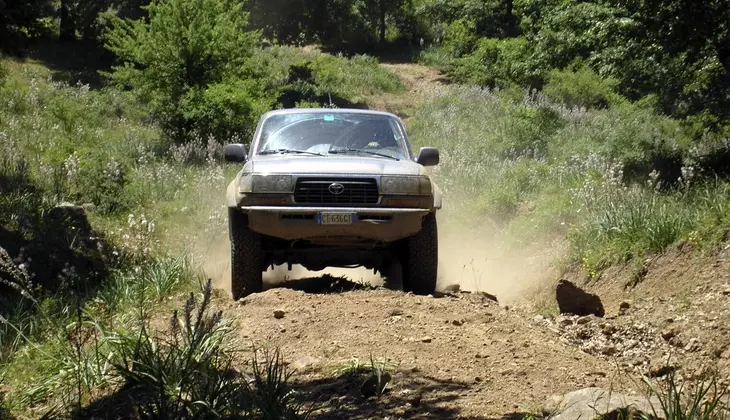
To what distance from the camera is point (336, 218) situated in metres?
8.07

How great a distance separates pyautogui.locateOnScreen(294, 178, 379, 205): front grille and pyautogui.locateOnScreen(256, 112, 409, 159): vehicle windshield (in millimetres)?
785

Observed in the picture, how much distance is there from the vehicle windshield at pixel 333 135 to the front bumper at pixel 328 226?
1005mm

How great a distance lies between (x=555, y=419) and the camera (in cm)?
456

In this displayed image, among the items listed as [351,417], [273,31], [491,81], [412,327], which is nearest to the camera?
[351,417]

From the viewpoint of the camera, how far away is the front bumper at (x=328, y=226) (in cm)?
811

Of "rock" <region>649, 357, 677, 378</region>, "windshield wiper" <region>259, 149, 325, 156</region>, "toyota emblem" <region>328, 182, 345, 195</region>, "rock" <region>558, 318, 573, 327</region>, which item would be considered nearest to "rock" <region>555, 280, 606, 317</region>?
"rock" <region>558, 318, 573, 327</region>

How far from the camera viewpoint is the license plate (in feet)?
26.5

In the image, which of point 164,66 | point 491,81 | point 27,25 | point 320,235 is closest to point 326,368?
point 320,235

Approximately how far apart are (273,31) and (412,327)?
121 ft

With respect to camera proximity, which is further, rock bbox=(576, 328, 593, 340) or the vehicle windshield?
the vehicle windshield

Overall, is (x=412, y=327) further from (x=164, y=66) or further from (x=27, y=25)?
(x=164, y=66)

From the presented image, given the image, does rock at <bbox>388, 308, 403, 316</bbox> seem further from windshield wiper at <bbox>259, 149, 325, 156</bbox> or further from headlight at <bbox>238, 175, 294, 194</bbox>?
windshield wiper at <bbox>259, 149, 325, 156</bbox>

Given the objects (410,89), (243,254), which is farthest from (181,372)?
(410,89)

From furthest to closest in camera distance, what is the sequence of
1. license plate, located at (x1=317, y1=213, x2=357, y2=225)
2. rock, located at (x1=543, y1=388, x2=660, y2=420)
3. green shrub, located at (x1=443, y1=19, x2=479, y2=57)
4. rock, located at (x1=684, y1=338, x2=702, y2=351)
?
green shrub, located at (x1=443, y1=19, x2=479, y2=57) < license plate, located at (x1=317, y1=213, x2=357, y2=225) < rock, located at (x1=684, y1=338, x2=702, y2=351) < rock, located at (x1=543, y1=388, x2=660, y2=420)
